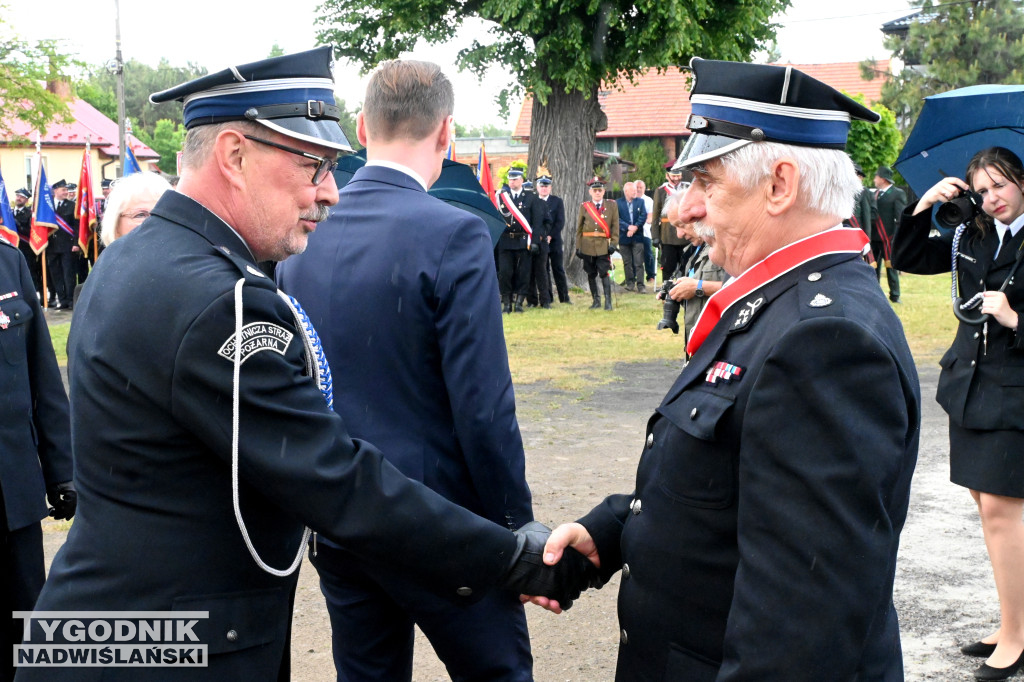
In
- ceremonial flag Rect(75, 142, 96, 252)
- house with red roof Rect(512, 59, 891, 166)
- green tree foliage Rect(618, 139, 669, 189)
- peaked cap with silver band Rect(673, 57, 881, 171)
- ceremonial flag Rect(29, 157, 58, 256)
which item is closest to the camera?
peaked cap with silver band Rect(673, 57, 881, 171)

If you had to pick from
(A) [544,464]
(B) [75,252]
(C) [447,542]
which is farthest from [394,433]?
(B) [75,252]

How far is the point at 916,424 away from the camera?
194cm

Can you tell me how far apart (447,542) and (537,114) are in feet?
69.5

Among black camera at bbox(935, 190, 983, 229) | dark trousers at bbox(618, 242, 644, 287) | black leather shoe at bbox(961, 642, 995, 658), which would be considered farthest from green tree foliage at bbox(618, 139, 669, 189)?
black leather shoe at bbox(961, 642, 995, 658)

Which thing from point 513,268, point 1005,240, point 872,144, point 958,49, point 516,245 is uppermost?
point 958,49

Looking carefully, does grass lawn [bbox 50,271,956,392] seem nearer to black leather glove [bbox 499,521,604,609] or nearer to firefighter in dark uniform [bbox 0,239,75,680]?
firefighter in dark uniform [bbox 0,239,75,680]

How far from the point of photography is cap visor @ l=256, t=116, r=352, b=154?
89.1 inches

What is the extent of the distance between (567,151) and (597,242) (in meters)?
5.17

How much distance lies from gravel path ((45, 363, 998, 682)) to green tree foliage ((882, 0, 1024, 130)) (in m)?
32.5

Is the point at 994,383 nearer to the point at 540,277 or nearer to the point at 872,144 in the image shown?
the point at 540,277

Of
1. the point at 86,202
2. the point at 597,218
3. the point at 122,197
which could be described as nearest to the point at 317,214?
the point at 122,197

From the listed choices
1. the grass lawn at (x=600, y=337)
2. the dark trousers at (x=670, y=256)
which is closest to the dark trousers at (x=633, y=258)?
the grass lawn at (x=600, y=337)

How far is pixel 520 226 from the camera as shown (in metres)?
17.9

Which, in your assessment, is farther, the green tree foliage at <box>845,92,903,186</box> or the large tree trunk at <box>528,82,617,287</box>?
the green tree foliage at <box>845,92,903,186</box>
